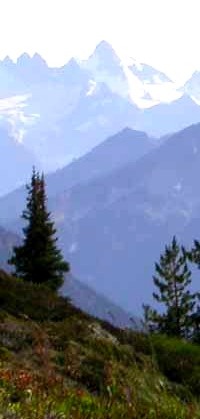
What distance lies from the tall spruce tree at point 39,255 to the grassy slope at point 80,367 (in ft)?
Answer: 68.3

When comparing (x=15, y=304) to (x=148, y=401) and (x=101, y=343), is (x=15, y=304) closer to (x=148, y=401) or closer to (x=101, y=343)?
(x=101, y=343)

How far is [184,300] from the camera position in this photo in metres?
44.5

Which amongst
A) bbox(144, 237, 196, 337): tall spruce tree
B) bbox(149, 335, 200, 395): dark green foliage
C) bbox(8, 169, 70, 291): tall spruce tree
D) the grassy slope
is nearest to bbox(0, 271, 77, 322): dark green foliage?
the grassy slope

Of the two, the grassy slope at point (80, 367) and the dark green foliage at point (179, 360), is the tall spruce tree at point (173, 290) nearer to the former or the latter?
the grassy slope at point (80, 367)

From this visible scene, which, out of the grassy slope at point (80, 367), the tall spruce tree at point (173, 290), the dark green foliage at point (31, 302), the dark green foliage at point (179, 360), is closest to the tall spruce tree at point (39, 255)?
the tall spruce tree at point (173, 290)

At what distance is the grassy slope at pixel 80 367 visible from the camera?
19.5 ft

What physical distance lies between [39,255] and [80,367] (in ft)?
105

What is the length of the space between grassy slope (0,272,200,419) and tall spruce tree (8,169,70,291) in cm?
2081

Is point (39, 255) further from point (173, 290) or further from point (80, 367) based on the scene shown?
point (80, 367)

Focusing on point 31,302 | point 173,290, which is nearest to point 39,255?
point 173,290

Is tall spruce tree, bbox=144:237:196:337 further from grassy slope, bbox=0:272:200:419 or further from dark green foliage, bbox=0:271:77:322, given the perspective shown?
grassy slope, bbox=0:272:200:419

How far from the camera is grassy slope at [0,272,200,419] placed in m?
5.95

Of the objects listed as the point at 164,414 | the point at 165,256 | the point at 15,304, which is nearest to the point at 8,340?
the point at 15,304

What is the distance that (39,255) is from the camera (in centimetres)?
4403
